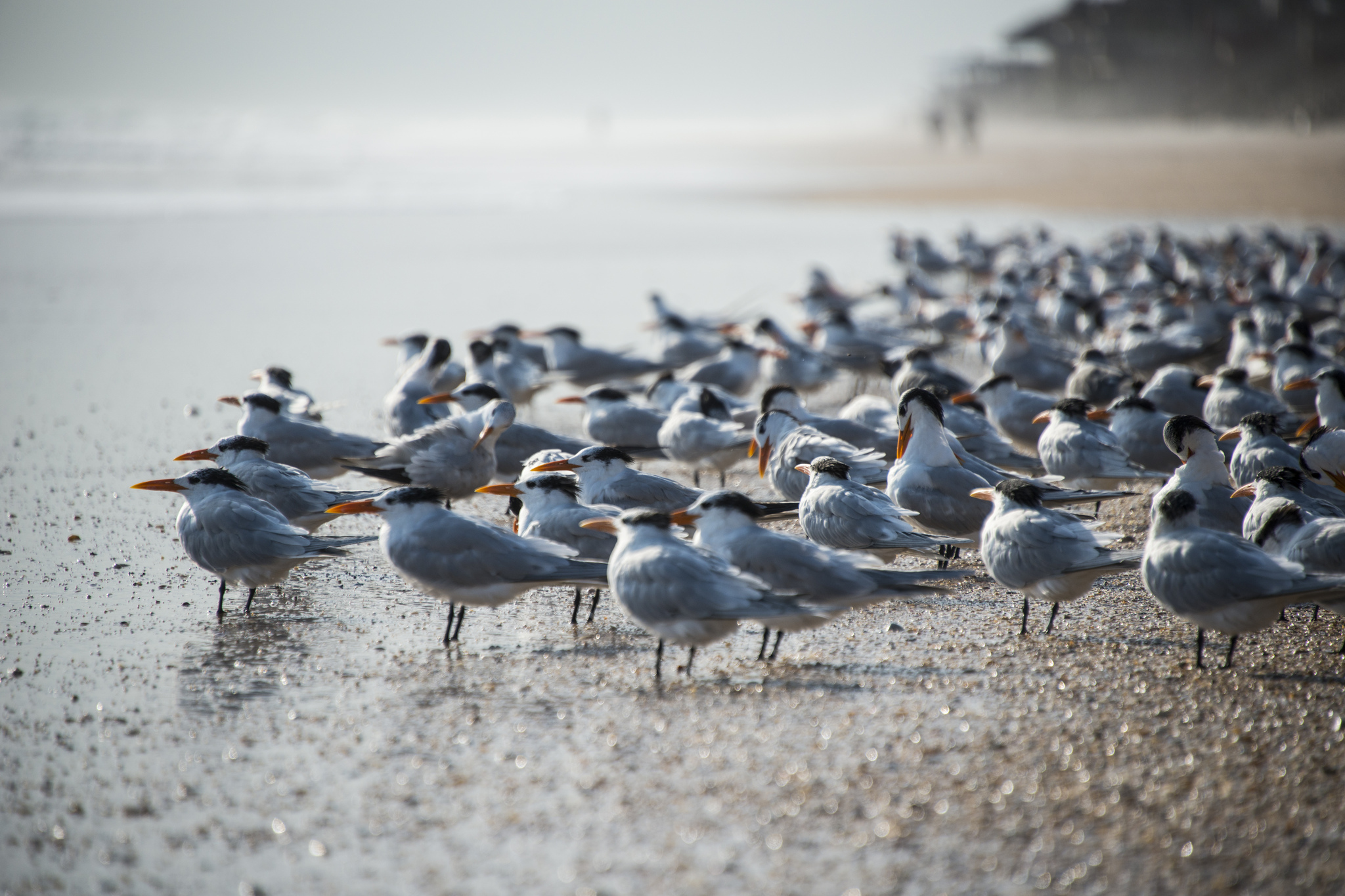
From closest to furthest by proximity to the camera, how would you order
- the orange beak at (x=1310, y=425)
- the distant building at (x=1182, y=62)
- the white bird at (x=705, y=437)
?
the orange beak at (x=1310, y=425)
the white bird at (x=705, y=437)
the distant building at (x=1182, y=62)

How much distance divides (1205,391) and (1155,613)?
3754mm

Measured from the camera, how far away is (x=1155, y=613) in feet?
17.4

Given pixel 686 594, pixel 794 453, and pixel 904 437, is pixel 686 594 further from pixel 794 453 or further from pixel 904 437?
pixel 904 437

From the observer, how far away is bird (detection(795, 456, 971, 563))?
5.34 metres

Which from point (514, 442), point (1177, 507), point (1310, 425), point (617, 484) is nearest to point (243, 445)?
point (514, 442)

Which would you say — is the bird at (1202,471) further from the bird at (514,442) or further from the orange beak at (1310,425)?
the bird at (514,442)

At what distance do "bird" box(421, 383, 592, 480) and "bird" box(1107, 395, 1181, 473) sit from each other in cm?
353

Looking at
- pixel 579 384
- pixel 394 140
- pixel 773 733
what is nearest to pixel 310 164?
pixel 394 140

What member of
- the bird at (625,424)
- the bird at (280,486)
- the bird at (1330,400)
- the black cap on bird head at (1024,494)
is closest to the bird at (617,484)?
the bird at (280,486)

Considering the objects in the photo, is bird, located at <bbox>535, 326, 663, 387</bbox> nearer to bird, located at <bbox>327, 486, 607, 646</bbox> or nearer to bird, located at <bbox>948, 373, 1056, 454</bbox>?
bird, located at <bbox>948, 373, 1056, 454</bbox>

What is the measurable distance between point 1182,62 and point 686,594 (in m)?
61.5

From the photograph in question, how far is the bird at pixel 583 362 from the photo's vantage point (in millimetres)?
10148

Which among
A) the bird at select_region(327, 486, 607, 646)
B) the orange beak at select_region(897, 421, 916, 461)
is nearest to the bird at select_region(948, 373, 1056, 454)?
the orange beak at select_region(897, 421, 916, 461)

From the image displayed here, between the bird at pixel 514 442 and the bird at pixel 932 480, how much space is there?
2.12 meters
